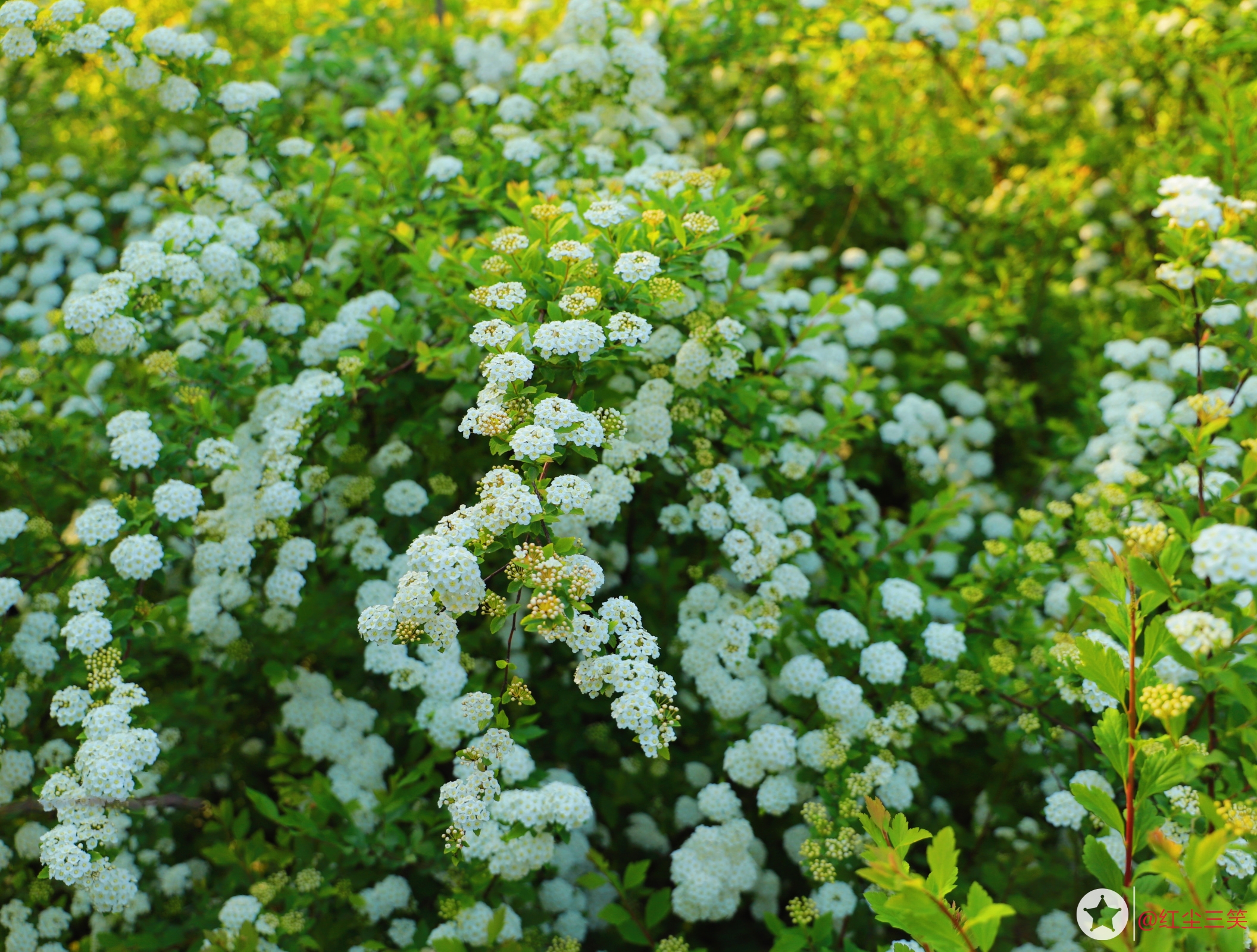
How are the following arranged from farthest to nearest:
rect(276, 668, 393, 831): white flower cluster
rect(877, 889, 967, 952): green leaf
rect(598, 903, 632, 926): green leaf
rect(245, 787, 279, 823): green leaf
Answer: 1. rect(276, 668, 393, 831): white flower cluster
2. rect(245, 787, 279, 823): green leaf
3. rect(598, 903, 632, 926): green leaf
4. rect(877, 889, 967, 952): green leaf

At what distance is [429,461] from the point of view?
3.59 meters

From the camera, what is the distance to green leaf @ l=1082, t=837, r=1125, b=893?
1686 millimetres

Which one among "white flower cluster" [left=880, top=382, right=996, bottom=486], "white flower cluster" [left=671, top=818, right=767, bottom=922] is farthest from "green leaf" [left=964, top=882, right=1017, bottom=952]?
"white flower cluster" [left=880, top=382, right=996, bottom=486]

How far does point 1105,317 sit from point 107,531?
16.7 ft

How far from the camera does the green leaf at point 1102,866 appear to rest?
1.69 meters

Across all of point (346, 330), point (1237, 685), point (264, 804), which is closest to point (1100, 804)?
point (1237, 685)

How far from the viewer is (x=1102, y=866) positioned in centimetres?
171

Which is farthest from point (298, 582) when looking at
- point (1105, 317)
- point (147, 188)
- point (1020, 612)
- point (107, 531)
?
point (1105, 317)

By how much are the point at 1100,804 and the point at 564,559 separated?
124 centimetres

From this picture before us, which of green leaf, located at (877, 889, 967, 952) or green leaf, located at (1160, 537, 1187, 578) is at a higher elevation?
green leaf, located at (1160, 537, 1187, 578)

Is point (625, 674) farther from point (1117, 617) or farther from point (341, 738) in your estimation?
point (341, 738)

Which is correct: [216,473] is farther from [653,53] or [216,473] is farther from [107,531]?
[653,53]

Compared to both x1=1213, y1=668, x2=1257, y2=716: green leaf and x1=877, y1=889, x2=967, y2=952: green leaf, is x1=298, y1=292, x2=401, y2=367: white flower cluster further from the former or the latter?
x1=1213, y1=668, x2=1257, y2=716: green leaf

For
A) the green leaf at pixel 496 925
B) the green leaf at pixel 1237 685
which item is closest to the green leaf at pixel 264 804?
the green leaf at pixel 496 925
